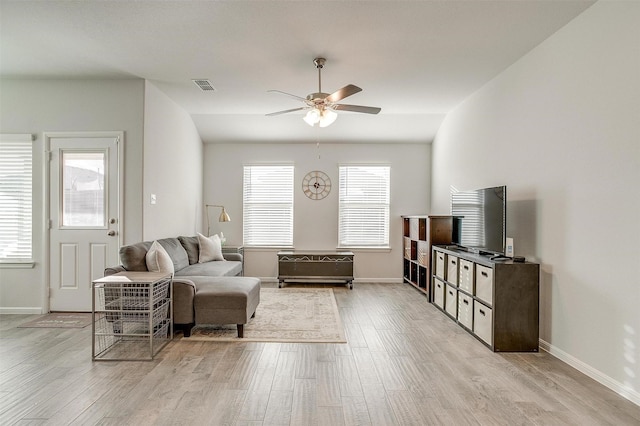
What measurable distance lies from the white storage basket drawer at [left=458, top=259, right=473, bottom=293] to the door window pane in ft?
14.1

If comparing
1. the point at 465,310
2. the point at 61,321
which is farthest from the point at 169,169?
the point at 465,310

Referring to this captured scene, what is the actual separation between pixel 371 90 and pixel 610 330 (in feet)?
11.6

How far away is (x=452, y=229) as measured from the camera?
15.9 feet

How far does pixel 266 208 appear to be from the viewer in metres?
6.61

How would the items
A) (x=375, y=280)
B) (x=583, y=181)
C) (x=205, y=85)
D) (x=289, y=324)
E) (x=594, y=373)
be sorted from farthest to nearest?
(x=375, y=280)
(x=205, y=85)
(x=289, y=324)
(x=583, y=181)
(x=594, y=373)

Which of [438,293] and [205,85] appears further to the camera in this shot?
[438,293]

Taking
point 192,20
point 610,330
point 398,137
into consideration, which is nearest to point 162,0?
point 192,20

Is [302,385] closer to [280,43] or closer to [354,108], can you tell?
[354,108]

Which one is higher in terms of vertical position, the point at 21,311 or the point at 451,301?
the point at 451,301

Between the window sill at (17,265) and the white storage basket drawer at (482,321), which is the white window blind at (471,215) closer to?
the white storage basket drawer at (482,321)

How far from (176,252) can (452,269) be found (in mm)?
3553

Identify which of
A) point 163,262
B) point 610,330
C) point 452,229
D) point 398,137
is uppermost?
point 398,137

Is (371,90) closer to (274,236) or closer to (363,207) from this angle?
(363,207)

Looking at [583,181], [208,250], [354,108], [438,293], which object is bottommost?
[438,293]
